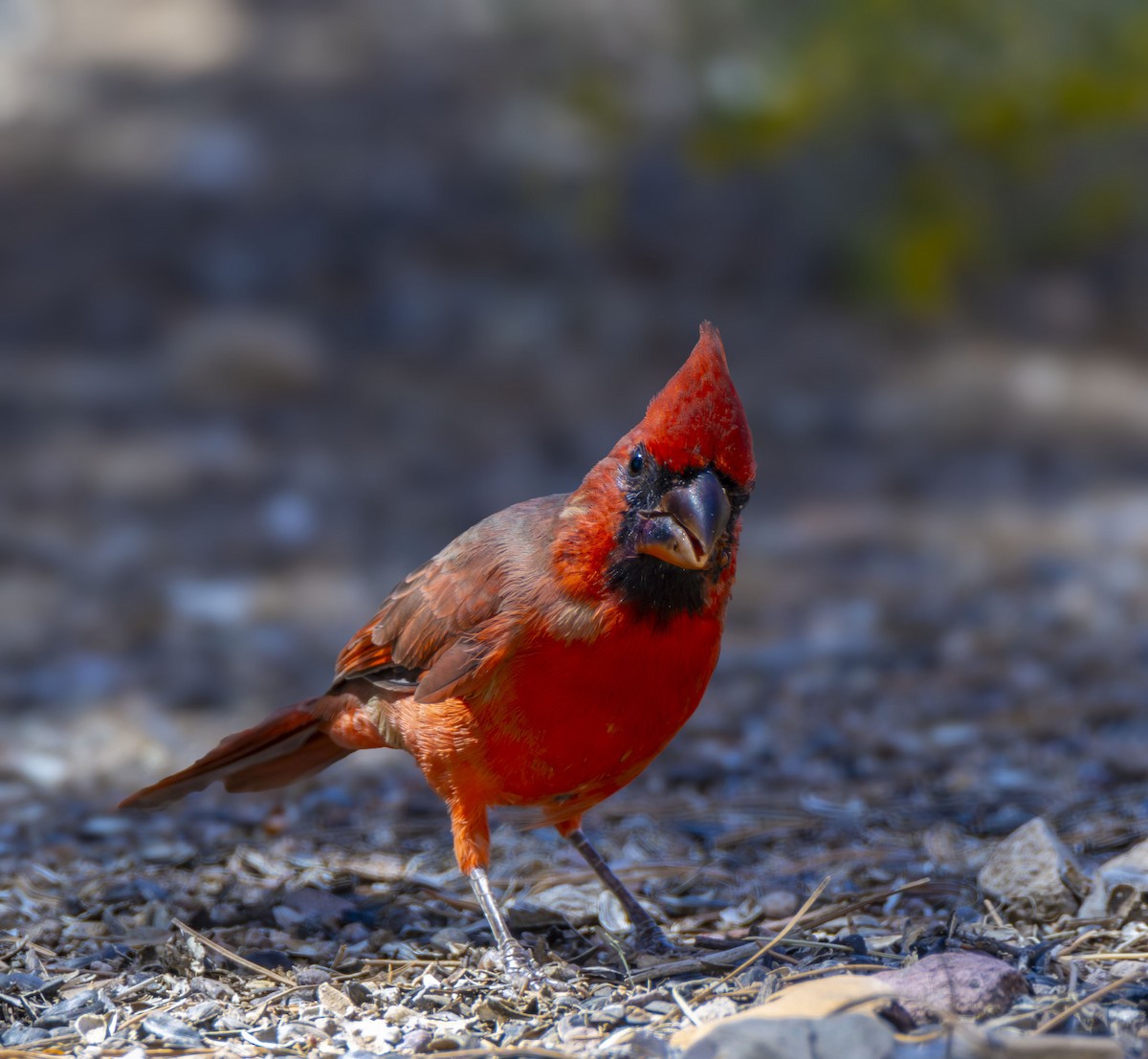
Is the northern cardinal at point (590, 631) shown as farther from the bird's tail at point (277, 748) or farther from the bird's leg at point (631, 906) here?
the bird's tail at point (277, 748)

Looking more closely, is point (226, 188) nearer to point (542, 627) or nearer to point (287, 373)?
point (287, 373)

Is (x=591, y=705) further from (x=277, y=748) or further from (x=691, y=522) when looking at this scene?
(x=277, y=748)

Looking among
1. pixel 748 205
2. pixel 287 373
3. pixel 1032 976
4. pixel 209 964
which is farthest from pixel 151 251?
pixel 1032 976

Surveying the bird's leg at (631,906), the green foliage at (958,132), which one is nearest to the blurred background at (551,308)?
the green foliage at (958,132)

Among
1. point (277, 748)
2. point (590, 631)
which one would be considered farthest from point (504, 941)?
point (277, 748)

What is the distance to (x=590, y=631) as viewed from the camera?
9.68 feet

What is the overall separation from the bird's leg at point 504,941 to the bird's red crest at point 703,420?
101 cm

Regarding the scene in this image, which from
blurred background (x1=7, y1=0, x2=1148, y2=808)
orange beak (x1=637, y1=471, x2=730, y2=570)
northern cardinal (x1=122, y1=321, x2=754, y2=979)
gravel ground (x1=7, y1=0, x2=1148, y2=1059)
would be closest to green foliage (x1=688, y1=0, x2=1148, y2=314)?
blurred background (x1=7, y1=0, x2=1148, y2=808)

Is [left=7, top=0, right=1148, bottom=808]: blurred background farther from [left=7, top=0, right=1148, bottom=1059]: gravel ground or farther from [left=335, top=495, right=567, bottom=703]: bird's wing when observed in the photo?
[left=335, top=495, right=567, bottom=703]: bird's wing

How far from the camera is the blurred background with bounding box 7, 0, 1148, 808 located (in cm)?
624

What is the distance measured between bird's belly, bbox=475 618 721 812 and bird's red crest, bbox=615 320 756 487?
0.34m

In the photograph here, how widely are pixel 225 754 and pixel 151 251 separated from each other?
5.61 m

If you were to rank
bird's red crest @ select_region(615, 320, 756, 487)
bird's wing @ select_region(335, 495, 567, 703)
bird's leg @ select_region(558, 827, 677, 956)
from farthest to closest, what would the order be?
1. bird's leg @ select_region(558, 827, 677, 956)
2. bird's wing @ select_region(335, 495, 567, 703)
3. bird's red crest @ select_region(615, 320, 756, 487)

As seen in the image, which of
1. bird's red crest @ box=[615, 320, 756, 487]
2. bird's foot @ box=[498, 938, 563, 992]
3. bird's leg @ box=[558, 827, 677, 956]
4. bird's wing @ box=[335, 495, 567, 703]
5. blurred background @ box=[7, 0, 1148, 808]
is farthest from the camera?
blurred background @ box=[7, 0, 1148, 808]
